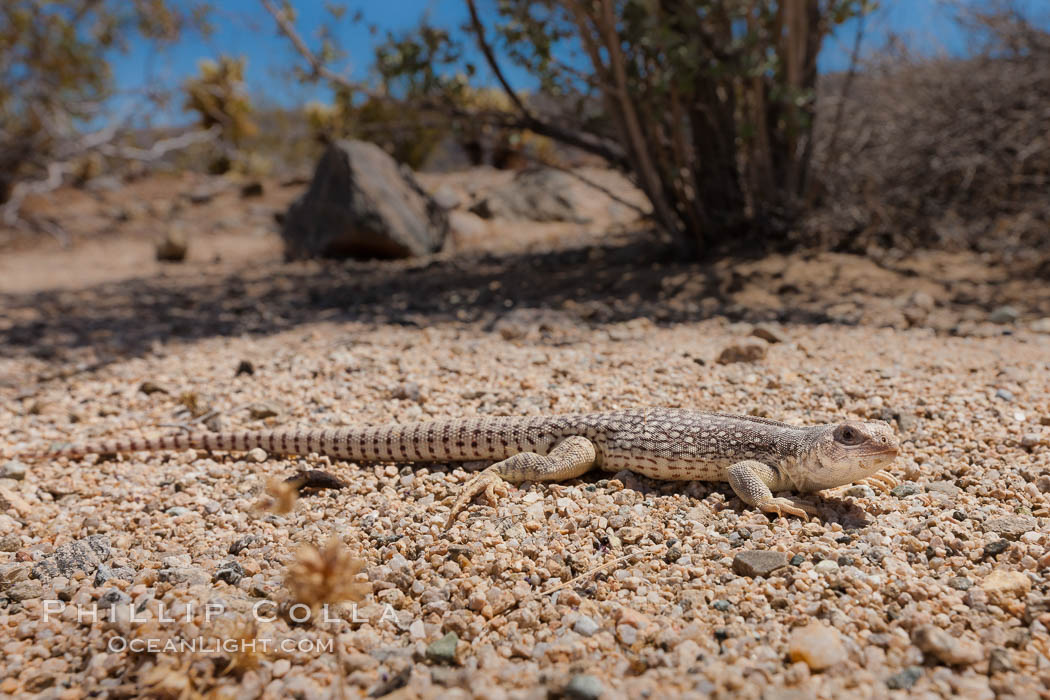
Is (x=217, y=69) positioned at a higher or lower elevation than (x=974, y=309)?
higher

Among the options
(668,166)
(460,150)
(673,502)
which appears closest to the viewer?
(673,502)

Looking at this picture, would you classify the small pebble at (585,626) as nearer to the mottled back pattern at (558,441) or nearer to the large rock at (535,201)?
the mottled back pattern at (558,441)

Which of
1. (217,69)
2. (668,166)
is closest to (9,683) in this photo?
(668,166)

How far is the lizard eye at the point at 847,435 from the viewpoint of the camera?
344cm

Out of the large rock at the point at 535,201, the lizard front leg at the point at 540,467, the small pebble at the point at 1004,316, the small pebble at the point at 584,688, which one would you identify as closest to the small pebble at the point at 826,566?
the small pebble at the point at 584,688

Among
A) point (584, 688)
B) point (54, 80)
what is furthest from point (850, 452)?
point (54, 80)

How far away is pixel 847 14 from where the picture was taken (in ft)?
22.5

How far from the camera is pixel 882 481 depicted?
376cm

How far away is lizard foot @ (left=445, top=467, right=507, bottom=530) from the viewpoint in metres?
3.72

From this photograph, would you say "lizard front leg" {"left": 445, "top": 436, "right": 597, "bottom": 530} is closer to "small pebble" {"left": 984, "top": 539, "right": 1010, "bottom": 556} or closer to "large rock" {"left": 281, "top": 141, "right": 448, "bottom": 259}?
"small pebble" {"left": 984, "top": 539, "right": 1010, "bottom": 556}

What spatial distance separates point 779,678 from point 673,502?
4.26ft

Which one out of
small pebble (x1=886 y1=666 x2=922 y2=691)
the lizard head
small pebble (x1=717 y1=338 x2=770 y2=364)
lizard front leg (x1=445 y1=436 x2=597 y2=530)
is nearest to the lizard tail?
lizard front leg (x1=445 y1=436 x2=597 y2=530)

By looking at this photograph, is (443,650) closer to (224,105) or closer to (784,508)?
(784,508)

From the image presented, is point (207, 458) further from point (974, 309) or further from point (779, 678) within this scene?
point (974, 309)
